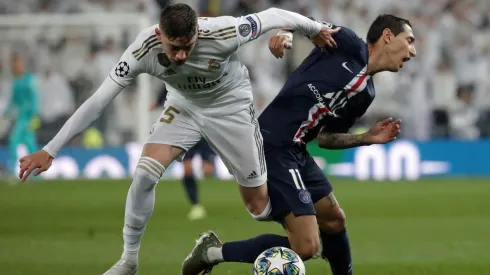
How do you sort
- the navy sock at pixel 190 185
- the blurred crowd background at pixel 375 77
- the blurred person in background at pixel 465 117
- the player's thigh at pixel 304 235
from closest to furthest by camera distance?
the player's thigh at pixel 304 235
the navy sock at pixel 190 185
the blurred person in background at pixel 465 117
the blurred crowd background at pixel 375 77

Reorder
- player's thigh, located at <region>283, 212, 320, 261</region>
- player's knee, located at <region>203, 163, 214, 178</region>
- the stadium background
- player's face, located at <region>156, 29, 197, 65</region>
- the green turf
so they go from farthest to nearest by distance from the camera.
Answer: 1. player's knee, located at <region>203, 163, 214, 178</region>
2. the stadium background
3. the green turf
4. player's thigh, located at <region>283, 212, 320, 261</region>
5. player's face, located at <region>156, 29, 197, 65</region>

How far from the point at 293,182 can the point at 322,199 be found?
363mm

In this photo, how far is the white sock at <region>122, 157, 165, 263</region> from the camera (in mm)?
7164

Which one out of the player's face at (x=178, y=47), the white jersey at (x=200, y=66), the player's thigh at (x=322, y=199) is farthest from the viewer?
the player's thigh at (x=322, y=199)

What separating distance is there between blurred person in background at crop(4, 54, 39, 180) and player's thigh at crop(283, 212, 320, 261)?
13419 mm

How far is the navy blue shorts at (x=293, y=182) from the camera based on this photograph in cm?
708

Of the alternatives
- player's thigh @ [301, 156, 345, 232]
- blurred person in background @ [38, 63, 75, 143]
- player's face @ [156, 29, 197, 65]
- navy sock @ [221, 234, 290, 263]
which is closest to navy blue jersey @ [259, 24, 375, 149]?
player's thigh @ [301, 156, 345, 232]

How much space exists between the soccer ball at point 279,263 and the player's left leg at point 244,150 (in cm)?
47

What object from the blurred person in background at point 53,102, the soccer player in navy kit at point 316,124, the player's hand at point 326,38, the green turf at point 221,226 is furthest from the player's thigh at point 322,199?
the blurred person in background at point 53,102

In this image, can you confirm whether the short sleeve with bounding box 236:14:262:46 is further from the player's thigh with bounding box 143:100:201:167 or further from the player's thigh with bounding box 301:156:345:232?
the player's thigh with bounding box 301:156:345:232

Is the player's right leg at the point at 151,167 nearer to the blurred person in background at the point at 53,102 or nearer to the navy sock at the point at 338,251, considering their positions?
the navy sock at the point at 338,251

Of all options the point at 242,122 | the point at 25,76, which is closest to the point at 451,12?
the point at 25,76

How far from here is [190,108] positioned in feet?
24.5

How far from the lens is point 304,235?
277 inches
